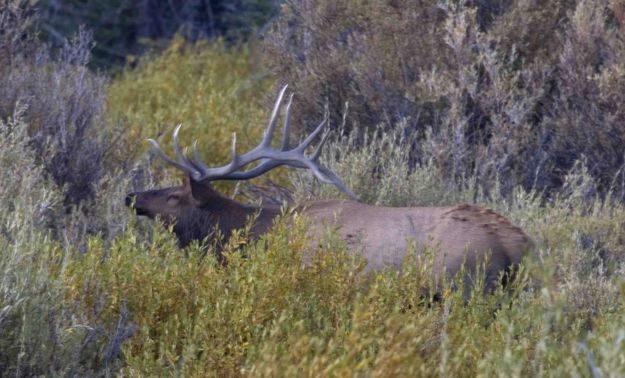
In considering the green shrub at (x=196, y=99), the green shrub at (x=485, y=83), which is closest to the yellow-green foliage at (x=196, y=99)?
the green shrub at (x=196, y=99)

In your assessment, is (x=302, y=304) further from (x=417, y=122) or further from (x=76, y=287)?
(x=417, y=122)

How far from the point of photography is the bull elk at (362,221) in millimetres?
6102

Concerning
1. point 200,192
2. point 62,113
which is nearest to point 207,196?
point 200,192

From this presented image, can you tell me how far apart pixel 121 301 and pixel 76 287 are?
208 millimetres

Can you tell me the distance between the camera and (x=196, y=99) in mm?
11445

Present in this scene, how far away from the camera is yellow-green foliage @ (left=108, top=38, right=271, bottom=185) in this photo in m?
10.1

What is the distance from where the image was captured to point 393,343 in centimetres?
426

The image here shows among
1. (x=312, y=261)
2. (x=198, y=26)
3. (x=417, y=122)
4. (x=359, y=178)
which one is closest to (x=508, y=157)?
(x=417, y=122)

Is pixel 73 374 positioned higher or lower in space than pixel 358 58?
lower

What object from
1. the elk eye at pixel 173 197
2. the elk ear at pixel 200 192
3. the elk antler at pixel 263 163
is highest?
the elk antler at pixel 263 163

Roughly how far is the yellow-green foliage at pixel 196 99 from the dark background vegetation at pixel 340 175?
0.04m

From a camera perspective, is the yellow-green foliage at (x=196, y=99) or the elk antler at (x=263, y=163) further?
the yellow-green foliage at (x=196, y=99)

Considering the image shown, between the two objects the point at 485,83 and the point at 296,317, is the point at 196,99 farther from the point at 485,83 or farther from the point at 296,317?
the point at 296,317

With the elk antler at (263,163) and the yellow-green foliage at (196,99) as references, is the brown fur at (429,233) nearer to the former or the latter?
the elk antler at (263,163)
